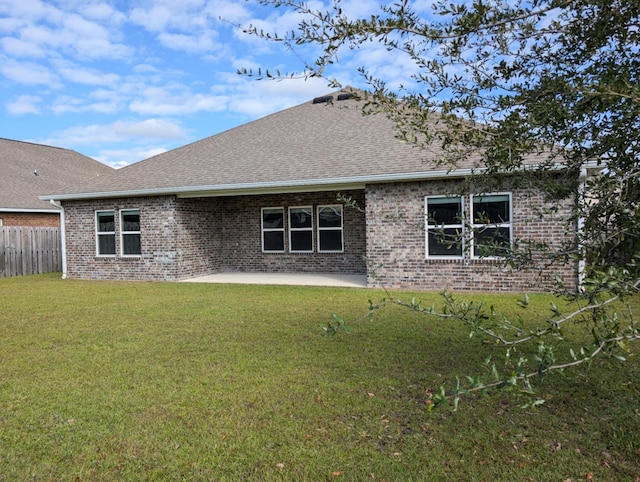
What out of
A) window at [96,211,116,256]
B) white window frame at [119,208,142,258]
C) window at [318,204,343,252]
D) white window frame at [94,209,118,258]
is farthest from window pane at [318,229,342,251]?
window at [96,211,116,256]

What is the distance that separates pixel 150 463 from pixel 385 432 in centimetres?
182

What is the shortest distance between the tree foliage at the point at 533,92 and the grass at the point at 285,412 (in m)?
1.40

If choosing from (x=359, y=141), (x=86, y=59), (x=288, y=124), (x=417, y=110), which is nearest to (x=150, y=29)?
(x=86, y=59)

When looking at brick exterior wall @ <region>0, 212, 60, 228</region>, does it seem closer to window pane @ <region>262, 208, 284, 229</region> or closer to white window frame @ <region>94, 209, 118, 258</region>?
white window frame @ <region>94, 209, 118, 258</region>

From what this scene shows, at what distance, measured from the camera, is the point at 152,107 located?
18.6 meters

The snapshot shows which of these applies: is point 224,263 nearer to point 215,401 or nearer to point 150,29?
point 150,29

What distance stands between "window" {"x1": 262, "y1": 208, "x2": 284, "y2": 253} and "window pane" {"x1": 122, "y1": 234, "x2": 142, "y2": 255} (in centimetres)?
404

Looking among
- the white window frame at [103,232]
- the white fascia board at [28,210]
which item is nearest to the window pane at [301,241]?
the white window frame at [103,232]

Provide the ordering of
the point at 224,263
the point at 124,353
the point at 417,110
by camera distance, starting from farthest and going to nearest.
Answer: the point at 224,263, the point at 124,353, the point at 417,110

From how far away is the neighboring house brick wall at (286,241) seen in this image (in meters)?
14.8

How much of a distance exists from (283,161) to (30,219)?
13.0m

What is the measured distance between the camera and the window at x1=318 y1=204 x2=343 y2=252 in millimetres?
15016

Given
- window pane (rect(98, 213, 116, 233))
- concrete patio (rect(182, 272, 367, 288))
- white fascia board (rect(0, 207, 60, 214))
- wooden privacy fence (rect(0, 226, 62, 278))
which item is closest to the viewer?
concrete patio (rect(182, 272, 367, 288))

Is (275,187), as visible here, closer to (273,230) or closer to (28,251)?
(273,230)
